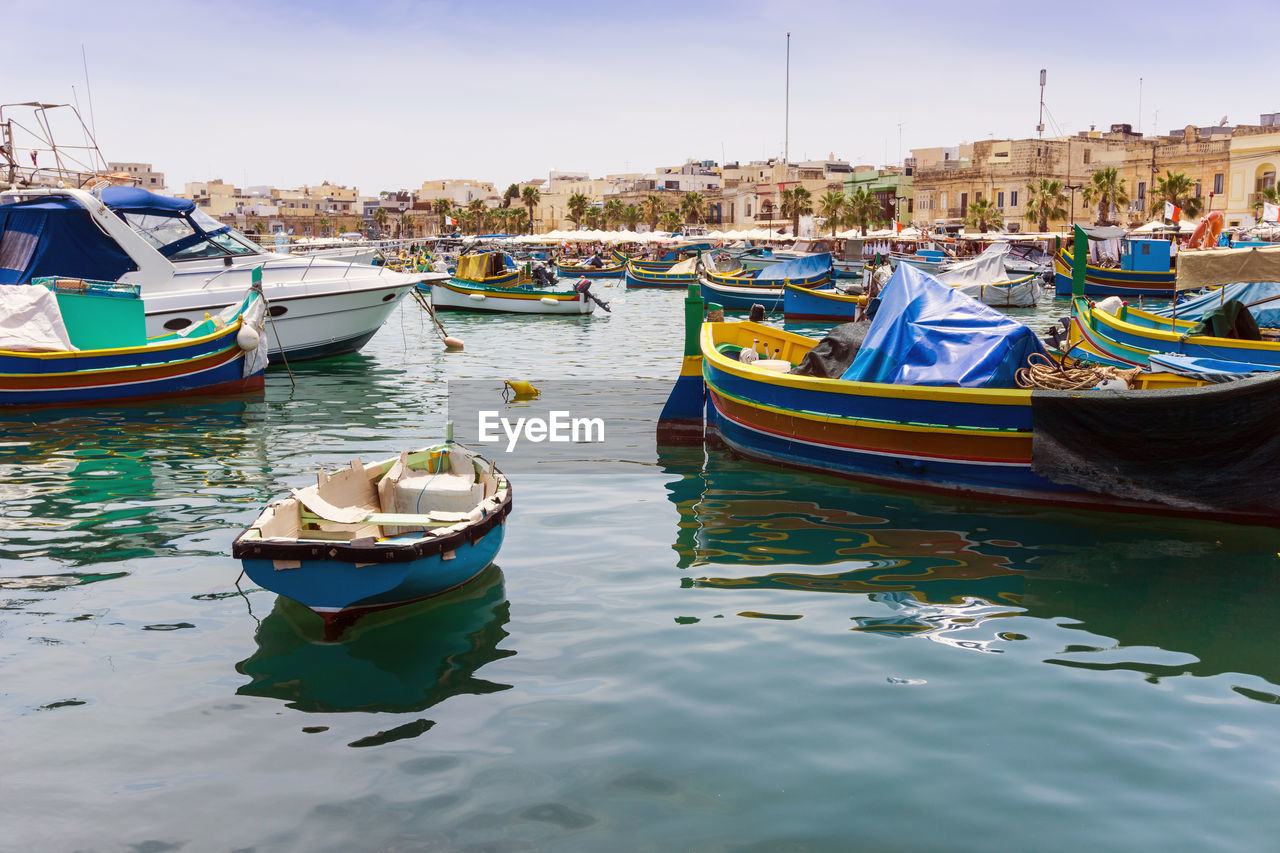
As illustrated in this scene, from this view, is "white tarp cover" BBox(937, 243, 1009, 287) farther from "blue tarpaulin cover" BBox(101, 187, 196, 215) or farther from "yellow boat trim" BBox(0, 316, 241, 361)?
"yellow boat trim" BBox(0, 316, 241, 361)

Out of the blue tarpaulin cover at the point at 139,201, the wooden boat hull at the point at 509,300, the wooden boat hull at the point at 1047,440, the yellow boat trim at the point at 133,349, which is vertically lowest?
the wooden boat hull at the point at 1047,440

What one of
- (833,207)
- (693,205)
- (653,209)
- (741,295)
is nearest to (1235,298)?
(741,295)

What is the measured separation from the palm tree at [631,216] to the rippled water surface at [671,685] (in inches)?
4250

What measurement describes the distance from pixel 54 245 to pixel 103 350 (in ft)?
19.0

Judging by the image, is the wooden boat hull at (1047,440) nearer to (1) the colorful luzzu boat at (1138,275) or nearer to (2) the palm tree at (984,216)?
(1) the colorful luzzu boat at (1138,275)

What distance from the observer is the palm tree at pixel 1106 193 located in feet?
223

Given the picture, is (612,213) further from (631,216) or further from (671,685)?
(671,685)

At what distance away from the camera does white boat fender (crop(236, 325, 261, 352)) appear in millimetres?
19328

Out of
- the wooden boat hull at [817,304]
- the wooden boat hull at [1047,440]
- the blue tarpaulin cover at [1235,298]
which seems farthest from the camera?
the wooden boat hull at [817,304]

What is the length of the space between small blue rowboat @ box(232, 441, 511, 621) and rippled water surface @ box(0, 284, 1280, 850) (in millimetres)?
391

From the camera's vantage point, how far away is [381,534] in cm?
861

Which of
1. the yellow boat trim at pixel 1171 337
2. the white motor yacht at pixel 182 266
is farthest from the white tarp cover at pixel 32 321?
the yellow boat trim at pixel 1171 337

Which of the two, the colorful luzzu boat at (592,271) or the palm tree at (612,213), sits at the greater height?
the palm tree at (612,213)

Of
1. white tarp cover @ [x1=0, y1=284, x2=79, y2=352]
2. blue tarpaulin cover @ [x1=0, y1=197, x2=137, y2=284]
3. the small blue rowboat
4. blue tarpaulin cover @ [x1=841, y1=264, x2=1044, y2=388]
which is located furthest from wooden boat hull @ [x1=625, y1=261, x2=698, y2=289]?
the small blue rowboat
